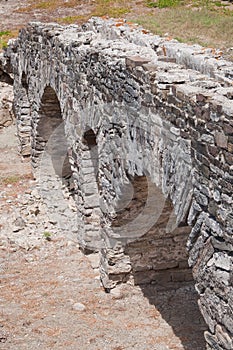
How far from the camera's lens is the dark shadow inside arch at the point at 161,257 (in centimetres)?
796

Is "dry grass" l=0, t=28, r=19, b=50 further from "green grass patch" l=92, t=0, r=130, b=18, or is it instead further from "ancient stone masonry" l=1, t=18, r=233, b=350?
"ancient stone masonry" l=1, t=18, r=233, b=350

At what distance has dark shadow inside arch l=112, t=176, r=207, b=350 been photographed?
7.96 m

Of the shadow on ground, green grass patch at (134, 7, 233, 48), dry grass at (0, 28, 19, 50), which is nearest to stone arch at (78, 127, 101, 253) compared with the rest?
the shadow on ground

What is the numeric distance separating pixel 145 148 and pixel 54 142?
291 inches

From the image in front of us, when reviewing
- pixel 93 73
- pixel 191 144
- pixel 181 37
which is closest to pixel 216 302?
pixel 191 144

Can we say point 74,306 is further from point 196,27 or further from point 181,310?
point 196,27

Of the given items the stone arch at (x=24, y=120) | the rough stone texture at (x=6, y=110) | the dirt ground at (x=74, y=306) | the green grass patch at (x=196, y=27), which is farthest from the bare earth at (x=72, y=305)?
the green grass patch at (x=196, y=27)

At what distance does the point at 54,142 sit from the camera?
44.8 feet

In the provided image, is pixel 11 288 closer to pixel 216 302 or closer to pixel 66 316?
pixel 66 316

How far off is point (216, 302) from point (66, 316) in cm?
366

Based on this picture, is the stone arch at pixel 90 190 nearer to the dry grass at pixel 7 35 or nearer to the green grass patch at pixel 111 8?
the dry grass at pixel 7 35

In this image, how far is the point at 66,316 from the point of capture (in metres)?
8.23

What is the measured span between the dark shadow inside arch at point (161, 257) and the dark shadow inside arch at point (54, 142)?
4.74 metres

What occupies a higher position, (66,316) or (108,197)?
(108,197)
